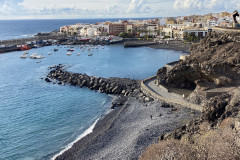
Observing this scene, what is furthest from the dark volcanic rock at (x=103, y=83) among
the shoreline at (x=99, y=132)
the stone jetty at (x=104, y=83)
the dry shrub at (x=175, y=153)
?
the dry shrub at (x=175, y=153)

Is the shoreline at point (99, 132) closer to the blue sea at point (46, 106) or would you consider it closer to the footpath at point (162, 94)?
the blue sea at point (46, 106)

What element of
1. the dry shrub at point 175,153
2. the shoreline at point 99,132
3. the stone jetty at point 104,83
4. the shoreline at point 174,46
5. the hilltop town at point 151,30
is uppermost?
the hilltop town at point 151,30

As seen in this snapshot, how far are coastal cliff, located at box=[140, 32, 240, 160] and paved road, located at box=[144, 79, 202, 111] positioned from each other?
0.86m

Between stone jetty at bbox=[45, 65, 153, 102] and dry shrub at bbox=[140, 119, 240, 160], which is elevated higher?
dry shrub at bbox=[140, 119, 240, 160]

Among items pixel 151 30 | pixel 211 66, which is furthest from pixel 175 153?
pixel 151 30

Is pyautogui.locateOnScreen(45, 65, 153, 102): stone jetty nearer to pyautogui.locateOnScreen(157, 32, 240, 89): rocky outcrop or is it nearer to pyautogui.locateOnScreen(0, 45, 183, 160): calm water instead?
pyautogui.locateOnScreen(0, 45, 183, 160): calm water

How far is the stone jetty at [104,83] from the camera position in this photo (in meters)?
31.2

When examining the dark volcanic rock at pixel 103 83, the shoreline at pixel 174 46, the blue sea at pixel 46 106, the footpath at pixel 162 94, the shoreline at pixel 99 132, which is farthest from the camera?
the shoreline at pixel 174 46

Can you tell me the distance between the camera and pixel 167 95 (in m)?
27.5

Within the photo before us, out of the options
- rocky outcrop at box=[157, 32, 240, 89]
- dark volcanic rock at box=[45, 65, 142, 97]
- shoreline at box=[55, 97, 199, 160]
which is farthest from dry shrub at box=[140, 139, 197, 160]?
dark volcanic rock at box=[45, 65, 142, 97]

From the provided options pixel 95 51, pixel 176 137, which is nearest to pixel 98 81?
pixel 176 137

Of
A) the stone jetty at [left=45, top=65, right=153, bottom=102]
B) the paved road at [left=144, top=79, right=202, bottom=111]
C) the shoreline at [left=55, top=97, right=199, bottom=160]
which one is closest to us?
the shoreline at [left=55, top=97, right=199, bottom=160]

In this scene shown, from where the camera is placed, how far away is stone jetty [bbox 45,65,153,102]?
31.2m

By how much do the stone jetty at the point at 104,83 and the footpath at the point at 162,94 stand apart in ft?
2.28
